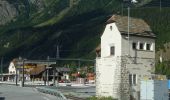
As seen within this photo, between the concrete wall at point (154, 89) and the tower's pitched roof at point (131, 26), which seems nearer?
the concrete wall at point (154, 89)

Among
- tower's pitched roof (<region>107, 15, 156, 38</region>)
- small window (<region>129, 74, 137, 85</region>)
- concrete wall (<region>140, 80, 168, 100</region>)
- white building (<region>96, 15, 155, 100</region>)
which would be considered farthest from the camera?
tower's pitched roof (<region>107, 15, 156, 38</region>)

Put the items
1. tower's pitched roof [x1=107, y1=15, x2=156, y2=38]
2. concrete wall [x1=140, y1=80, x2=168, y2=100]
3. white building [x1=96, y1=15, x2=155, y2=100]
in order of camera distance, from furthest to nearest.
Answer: tower's pitched roof [x1=107, y1=15, x2=156, y2=38], white building [x1=96, y1=15, x2=155, y2=100], concrete wall [x1=140, y1=80, x2=168, y2=100]

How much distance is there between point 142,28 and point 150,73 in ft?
23.7

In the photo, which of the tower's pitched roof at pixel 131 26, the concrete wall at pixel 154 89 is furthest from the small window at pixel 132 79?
the tower's pitched roof at pixel 131 26

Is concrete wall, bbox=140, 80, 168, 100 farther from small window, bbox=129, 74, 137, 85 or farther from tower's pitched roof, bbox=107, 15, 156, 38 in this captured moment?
tower's pitched roof, bbox=107, 15, 156, 38

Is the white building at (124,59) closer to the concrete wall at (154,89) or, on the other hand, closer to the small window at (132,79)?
the small window at (132,79)

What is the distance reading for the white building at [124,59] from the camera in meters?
63.9

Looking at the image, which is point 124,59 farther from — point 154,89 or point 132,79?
point 154,89

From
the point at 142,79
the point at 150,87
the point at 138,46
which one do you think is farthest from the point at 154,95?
the point at 138,46

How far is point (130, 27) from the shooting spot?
6662 centimetres

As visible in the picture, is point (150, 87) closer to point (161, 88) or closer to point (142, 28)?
point (161, 88)

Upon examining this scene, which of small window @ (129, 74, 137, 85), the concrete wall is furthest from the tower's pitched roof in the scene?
the concrete wall

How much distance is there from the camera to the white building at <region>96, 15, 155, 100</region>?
210 feet

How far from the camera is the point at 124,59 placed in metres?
64.0
